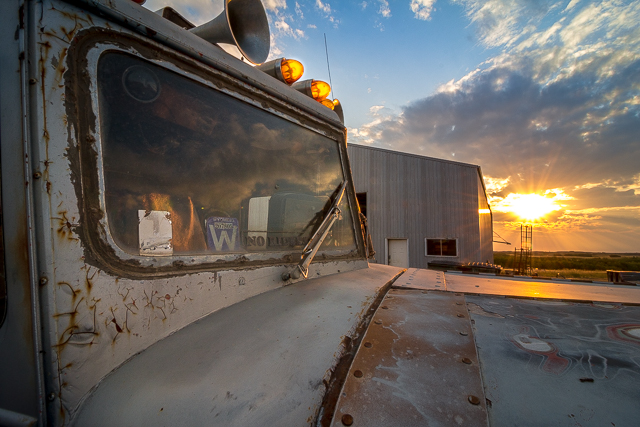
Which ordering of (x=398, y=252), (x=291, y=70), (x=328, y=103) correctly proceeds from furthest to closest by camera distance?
(x=398, y=252), (x=328, y=103), (x=291, y=70)

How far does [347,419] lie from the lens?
902mm

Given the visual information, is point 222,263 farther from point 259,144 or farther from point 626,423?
point 626,423

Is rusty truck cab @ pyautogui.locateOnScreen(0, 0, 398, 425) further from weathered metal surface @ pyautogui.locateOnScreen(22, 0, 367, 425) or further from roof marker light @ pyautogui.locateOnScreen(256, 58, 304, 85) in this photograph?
roof marker light @ pyautogui.locateOnScreen(256, 58, 304, 85)

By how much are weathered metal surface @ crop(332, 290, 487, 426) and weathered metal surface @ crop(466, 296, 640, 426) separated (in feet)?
Result: 0.23

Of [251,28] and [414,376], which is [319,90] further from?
[414,376]

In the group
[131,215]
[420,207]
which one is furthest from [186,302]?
[420,207]

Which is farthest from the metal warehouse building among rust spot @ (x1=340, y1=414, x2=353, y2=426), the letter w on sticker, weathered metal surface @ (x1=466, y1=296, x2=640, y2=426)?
rust spot @ (x1=340, y1=414, x2=353, y2=426)

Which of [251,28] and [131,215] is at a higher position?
[251,28]

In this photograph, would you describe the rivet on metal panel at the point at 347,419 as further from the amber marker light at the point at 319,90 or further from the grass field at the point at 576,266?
the grass field at the point at 576,266

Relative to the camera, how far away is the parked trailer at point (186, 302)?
96 centimetres

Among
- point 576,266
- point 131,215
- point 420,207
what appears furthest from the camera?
point 576,266

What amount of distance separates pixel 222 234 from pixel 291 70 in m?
1.21

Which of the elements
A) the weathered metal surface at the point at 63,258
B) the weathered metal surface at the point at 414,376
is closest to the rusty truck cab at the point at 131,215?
the weathered metal surface at the point at 63,258

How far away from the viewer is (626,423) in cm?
84
